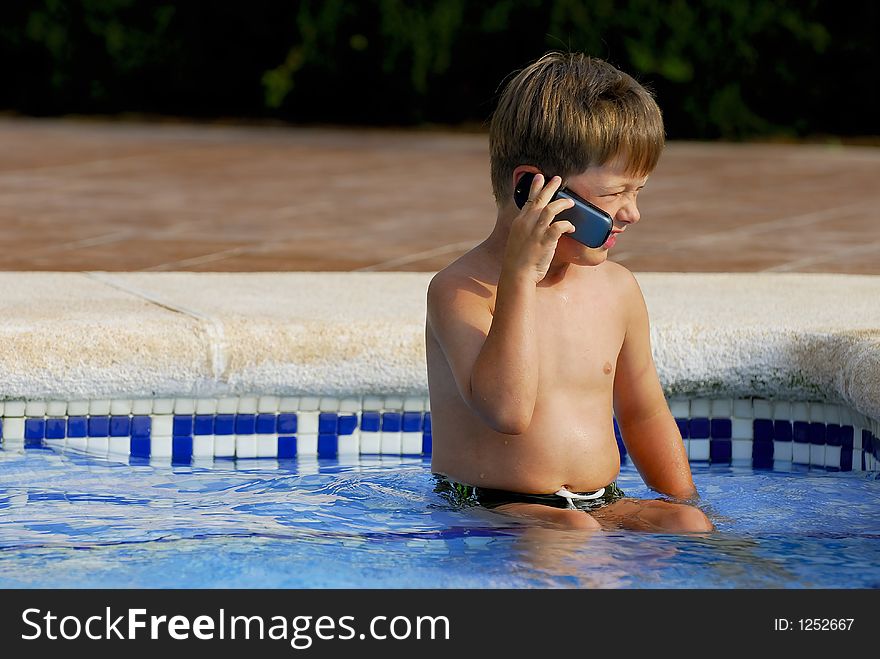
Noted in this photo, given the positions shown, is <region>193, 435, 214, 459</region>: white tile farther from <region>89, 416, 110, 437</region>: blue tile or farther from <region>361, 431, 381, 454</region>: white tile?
<region>361, 431, 381, 454</region>: white tile

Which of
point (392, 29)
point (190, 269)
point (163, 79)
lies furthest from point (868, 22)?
point (190, 269)

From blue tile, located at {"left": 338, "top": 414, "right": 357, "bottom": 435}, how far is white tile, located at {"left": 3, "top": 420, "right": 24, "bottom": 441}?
776 mm

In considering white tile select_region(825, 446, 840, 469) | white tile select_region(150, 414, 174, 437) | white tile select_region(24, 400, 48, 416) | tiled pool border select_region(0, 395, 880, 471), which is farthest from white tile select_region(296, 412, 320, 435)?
white tile select_region(825, 446, 840, 469)

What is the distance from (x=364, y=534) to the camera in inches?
116

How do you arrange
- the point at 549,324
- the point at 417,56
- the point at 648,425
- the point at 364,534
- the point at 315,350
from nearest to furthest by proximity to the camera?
1. the point at 549,324
2. the point at 364,534
3. the point at 648,425
4. the point at 315,350
5. the point at 417,56

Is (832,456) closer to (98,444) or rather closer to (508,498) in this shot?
(508,498)

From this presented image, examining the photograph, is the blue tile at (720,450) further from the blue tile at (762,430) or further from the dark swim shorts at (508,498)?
the dark swim shorts at (508,498)

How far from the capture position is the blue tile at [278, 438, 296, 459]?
3.60 meters

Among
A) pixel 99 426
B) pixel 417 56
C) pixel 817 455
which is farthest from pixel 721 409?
pixel 417 56

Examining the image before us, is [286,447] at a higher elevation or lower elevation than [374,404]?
lower

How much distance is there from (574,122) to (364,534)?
3.07ft

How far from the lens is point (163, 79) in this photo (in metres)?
11.7
